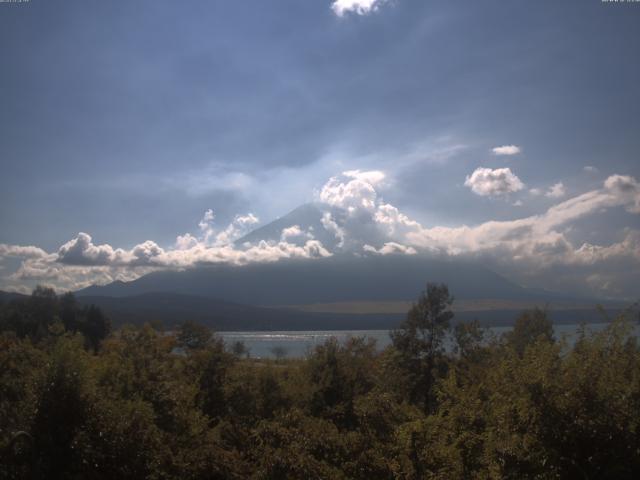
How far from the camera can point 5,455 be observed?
12047mm

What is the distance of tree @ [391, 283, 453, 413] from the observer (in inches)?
1260

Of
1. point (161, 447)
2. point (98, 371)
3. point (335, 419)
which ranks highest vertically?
point (98, 371)

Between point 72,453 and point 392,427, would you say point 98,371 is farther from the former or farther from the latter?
point 392,427

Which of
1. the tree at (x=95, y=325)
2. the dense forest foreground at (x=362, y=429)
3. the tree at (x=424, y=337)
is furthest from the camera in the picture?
the tree at (x=95, y=325)

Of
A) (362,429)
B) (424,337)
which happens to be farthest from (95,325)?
(362,429)

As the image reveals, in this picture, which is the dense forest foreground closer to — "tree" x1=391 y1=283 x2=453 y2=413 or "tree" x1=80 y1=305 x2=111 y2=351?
"tree" x1=391 y1=283 x2=453 y2=413

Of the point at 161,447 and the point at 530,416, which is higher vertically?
the point at 530,416

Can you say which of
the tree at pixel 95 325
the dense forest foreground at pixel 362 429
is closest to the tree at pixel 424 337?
the dense forest foreground at pixel 362 429

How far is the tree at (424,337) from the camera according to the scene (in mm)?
32000

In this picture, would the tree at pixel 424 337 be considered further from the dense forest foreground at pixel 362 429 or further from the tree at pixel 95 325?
the tree at pixel 95 325

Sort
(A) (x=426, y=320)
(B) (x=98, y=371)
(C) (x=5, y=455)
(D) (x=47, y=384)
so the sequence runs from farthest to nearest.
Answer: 1. (A) (x=426, y=320)
2. (B) (x=98, y=371)
3. (D) (x=47, y=384)
4. (C) (x=5, y=455)

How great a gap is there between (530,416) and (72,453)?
33.0 ft

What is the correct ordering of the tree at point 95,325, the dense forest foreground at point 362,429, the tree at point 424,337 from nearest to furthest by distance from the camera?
the dense forest foreground at point 362,429
the tree at point 424,337
the tree at point 95,325

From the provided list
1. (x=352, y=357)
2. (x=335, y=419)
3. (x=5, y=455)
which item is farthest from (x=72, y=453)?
(x=352, y=357)
